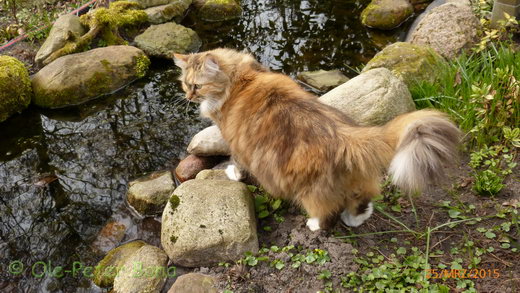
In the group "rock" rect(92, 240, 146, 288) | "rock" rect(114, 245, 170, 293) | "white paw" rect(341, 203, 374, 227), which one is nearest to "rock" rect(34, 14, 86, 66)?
"rock" rect(92, 240, 146, 288)

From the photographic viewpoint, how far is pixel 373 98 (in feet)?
12.3

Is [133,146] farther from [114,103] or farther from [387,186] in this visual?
[387,186]

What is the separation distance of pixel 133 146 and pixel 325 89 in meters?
2.46

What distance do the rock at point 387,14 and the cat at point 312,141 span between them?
4044mm

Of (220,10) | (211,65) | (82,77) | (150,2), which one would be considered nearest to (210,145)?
(211,65)

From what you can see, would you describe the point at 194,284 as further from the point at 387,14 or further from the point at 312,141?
the point at 387,14

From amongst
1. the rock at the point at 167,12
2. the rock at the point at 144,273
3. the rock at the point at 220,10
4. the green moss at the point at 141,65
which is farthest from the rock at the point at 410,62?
the rock at the point at 167,12

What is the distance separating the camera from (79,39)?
19.3 ft

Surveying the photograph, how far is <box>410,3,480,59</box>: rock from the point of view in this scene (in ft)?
15.5

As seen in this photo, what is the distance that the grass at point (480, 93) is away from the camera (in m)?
3.38

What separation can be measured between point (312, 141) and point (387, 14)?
4918 millimetres

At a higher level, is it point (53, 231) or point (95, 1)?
point (95, 1)

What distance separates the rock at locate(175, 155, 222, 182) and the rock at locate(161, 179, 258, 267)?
34.0 inches

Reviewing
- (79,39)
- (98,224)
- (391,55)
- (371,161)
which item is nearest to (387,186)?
(371,161)
